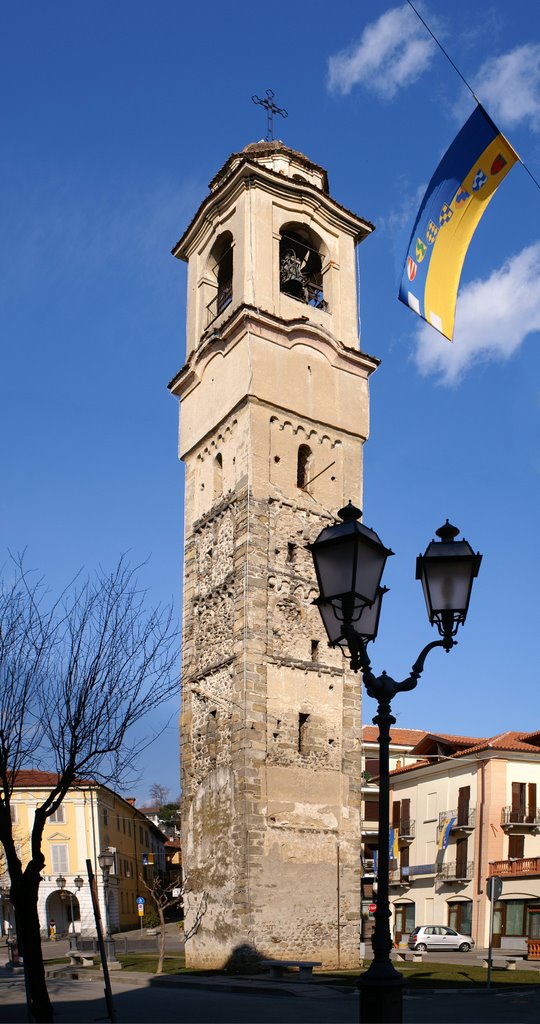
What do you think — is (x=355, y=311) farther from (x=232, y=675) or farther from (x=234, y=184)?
(x=232, y=675)

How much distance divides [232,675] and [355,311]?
12.8 m

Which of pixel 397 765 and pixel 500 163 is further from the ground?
pixel 500 163

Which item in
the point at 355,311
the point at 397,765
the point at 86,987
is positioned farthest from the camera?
the point at 397,765

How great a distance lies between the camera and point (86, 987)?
23000mm

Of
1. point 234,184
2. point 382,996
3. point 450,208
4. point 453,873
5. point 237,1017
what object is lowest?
point 453,873

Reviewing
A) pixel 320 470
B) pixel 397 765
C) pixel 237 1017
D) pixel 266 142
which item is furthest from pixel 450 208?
pixel 397 765

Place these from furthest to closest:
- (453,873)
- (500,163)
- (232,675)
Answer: (453,873) → (232,675) → (500,163)

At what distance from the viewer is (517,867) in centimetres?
3609

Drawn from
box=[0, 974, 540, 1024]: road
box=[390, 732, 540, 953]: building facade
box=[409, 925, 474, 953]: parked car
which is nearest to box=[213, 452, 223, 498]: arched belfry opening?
box=[0, 974, 540, 1024]: road

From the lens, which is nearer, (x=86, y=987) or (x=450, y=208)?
(x=450, y=208)

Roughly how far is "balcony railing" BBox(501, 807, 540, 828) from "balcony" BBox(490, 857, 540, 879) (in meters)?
1.38

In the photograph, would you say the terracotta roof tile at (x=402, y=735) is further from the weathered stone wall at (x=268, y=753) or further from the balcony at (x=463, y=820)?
the weathered stone wall at (x=268, y=753)

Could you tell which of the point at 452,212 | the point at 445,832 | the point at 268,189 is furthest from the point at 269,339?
the point at 445,832

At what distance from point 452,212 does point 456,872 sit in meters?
31.8
